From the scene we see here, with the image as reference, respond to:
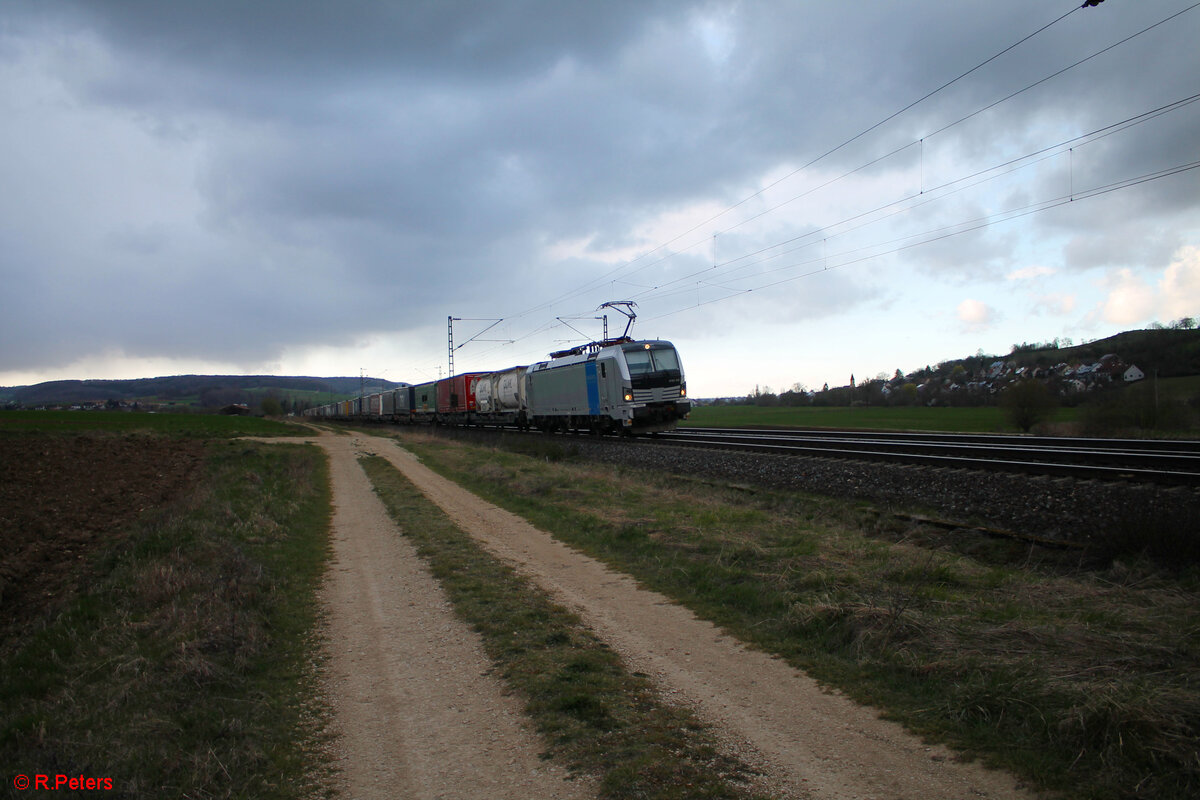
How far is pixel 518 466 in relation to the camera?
69.5 ft

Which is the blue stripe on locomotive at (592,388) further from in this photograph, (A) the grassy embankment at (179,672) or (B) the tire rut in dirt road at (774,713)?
(B) the tire rut in dirt road at (774,713)

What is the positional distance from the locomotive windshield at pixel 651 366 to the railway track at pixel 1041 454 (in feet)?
15.0

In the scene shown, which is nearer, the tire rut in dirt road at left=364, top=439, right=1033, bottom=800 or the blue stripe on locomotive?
the tire rut in dirt road at left=364, top=439, right=1033, bottom=800

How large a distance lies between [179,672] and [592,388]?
22351 mm

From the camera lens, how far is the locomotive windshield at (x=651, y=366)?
81.3ft

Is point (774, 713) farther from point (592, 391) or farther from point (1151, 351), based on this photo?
point (1151, 351)

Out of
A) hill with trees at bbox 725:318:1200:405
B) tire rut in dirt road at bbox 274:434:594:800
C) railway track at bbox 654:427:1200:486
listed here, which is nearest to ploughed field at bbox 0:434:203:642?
tire rut in dirt road at bbox 274:434:594:800

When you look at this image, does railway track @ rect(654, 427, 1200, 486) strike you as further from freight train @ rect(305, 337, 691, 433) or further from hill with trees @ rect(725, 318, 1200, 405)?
hill with trees @ rect(725, 318, 1200, 405)

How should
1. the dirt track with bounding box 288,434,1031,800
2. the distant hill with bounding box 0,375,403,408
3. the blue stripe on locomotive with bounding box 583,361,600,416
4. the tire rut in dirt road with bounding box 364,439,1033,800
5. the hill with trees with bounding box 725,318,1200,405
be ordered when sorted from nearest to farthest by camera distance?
the tire rut in dirt road with bounding box 364,439,1033,800
the dirt track with bounding box 288,434,1031,800
the blue stripe on locomotive with bounding box 583,361,600,416
the hill with trees with bounding box 725,318,1200,405
the distant hill with bounding box 0,375,403,408

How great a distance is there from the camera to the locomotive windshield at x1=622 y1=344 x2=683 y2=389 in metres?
24.8

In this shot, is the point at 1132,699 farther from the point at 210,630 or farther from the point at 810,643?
the point at 210,630

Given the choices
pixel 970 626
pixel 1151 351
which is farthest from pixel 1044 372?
pixel 970 626

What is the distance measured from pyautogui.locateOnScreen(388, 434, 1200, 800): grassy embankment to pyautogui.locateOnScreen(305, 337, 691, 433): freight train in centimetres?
1332

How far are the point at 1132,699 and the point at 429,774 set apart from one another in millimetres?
4145
